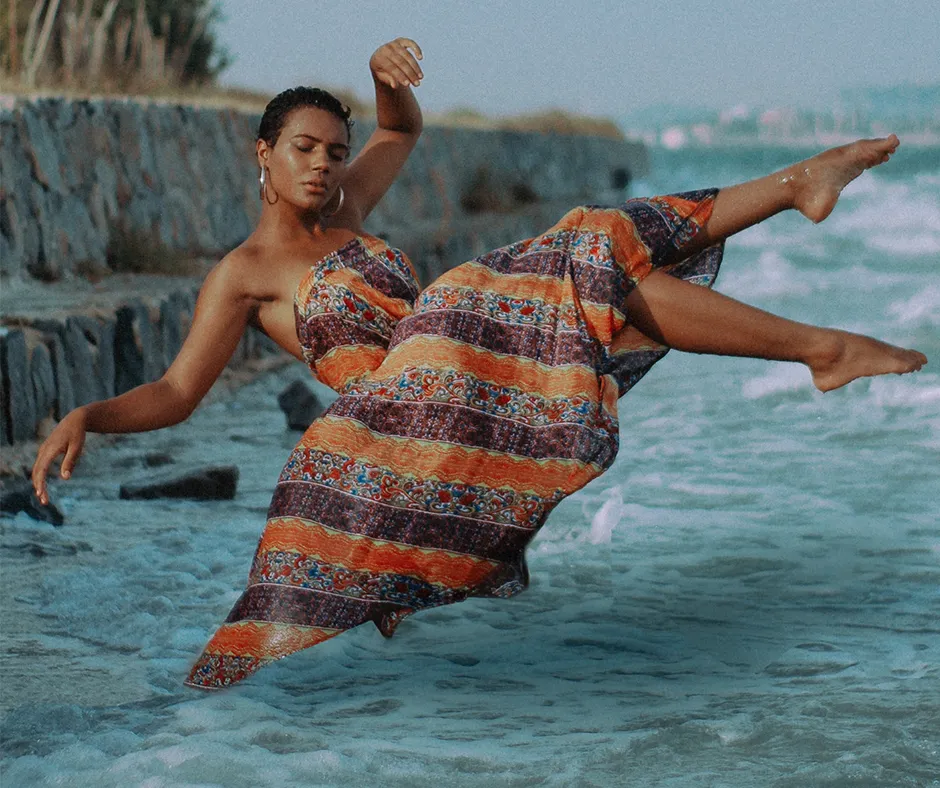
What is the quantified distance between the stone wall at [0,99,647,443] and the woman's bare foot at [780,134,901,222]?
3551 millimetres

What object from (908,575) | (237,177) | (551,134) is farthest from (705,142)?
(908,575)

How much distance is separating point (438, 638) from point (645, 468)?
258cm

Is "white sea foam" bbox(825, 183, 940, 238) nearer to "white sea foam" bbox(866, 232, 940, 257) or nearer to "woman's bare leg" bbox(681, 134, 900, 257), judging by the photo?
"white sea foam" bbox(866, 232, 940, 257)

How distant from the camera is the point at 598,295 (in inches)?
142

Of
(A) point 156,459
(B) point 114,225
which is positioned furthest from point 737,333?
(B) point 114,225

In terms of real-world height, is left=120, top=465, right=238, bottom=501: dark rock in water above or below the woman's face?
below

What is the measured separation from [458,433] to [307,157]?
88 centimetres

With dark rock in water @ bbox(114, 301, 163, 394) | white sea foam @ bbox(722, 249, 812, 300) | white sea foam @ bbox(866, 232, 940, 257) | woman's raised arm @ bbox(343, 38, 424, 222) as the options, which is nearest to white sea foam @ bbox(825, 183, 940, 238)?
white sea foam @ bbox(866, 232, 940, 257)

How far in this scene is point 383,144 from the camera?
435cm

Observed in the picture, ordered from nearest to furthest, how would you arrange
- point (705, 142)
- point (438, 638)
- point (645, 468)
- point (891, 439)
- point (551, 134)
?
→ point (438, 638)
point (645, 468)
point (891, 439)
point (551, 134)
point (705, 142)

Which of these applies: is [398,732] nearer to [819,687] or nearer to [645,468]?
[819,687]

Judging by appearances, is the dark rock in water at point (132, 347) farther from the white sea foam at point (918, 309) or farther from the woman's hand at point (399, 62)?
the white sea foam at point (918, 309)

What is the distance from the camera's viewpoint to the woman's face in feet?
12.7

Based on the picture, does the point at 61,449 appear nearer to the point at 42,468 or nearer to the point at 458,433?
the point at 42,468
